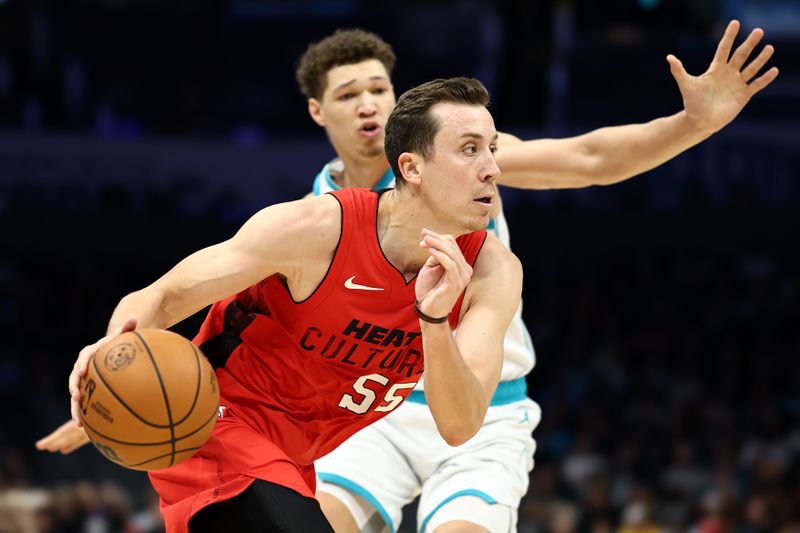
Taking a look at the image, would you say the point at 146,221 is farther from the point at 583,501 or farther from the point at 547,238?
the point at 583,501

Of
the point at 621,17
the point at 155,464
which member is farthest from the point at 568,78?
the point at 155,464

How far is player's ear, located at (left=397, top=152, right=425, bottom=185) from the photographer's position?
413 cm

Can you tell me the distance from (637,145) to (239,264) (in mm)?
2102

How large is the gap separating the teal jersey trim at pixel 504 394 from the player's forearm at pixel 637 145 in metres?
1.00

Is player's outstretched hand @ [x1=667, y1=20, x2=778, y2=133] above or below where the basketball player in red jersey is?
above

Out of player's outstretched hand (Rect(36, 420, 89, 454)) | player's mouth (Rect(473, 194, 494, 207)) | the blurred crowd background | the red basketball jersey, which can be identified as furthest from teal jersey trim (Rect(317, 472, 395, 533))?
the blurred crowd background

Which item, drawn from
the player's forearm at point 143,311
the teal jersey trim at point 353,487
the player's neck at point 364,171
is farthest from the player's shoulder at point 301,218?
the teal jersey trim at point 353,487

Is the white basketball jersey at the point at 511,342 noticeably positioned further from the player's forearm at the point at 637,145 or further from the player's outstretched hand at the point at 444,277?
the player's outstretched hand at the point at 444,277

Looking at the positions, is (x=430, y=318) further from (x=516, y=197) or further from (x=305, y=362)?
(x=516, y=197)

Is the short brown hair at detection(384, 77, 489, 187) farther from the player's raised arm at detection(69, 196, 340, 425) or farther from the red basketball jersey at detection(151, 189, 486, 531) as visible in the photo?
the player's raised arm at detection(69, 196, 340, 425)

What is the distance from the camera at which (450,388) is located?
3762mm

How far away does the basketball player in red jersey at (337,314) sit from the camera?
3.85m

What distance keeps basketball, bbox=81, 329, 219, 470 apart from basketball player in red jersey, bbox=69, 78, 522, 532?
86mm

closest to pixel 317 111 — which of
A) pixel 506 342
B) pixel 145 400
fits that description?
pixel 506 342
